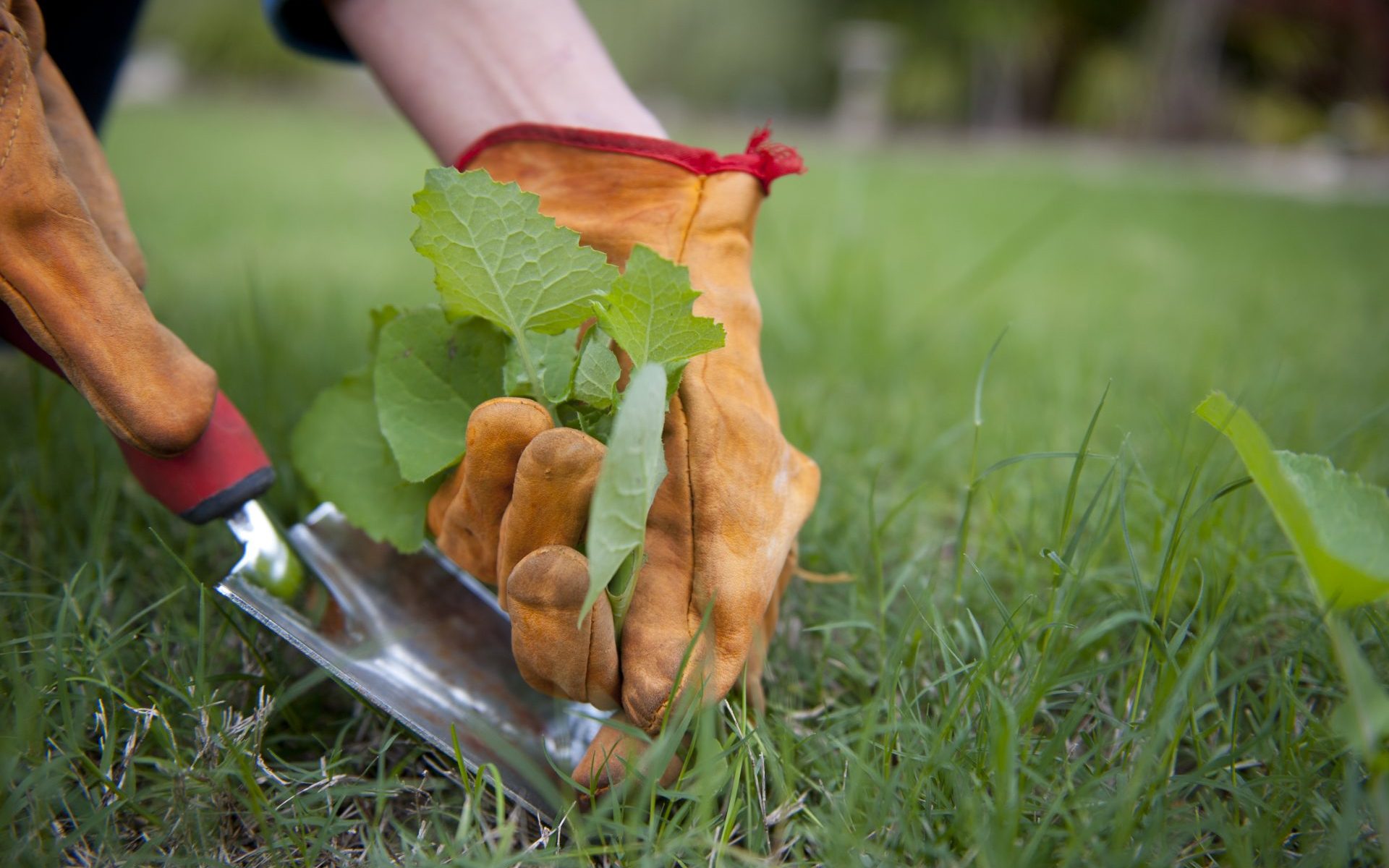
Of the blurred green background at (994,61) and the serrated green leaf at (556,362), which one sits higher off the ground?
the serrated green leaf at (556,362)

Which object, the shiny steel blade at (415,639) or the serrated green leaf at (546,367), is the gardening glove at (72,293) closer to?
the shiny steel blade at (415,639)

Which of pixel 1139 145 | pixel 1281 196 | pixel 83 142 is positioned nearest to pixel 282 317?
pixel 83 142

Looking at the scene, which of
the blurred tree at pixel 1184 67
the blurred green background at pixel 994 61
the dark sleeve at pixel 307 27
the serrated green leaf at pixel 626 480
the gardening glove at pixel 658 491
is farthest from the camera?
the blurred green background at pixel 994 61

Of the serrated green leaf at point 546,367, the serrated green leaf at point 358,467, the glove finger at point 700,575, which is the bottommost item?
the serrated green leaf at point 358,467

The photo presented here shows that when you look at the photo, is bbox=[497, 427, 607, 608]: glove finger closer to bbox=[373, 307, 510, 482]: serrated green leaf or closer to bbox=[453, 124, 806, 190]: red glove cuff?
bbox=[373, 307, 510, 482]: serrated green leaf

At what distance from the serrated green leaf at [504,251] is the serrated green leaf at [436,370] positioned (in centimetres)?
9

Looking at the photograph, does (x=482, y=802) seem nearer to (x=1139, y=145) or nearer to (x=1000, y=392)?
(x=1000, y=392)

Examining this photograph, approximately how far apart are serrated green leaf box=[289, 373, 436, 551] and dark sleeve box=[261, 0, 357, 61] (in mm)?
522

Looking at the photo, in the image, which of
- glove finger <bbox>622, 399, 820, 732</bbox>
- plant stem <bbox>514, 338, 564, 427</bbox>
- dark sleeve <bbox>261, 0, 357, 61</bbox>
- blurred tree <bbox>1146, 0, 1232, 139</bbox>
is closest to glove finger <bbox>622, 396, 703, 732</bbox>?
glove finger <bbox>622, 399, 820, 732</bbox>

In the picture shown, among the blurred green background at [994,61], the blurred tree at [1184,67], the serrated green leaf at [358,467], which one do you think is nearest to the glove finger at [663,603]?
the serrated green leaf at [358,467]

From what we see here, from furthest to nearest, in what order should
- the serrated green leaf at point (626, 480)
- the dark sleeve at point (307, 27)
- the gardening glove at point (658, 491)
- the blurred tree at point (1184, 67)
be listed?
the blurred tree at point (1184, 67)
the dark sleeve at point (307, 27)
the gardening glove at point (658, 491)
the serrated green leaf at point (626, 480)

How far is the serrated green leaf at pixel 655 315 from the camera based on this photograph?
2.26ft

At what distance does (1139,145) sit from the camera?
10.4 metres

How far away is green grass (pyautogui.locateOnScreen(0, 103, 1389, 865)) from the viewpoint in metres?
0.66
